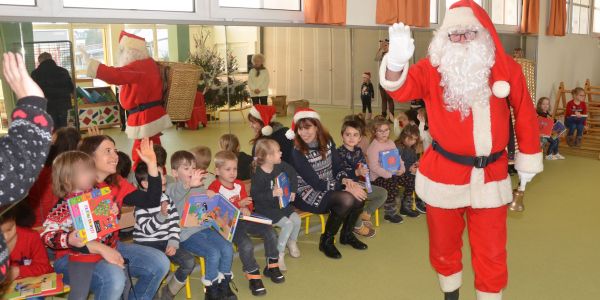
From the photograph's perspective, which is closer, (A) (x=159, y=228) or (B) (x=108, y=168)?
(B) (x=108, y=168)

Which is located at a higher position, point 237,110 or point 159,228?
A: point 237,110

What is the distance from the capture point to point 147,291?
3039 millimetres

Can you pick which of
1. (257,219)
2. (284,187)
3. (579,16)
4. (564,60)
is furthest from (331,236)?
(579,16)

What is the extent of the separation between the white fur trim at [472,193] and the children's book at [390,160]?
1.84 m

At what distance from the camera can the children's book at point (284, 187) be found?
3.81 meters

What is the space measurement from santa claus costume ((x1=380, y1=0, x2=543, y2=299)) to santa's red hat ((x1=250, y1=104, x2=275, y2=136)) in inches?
72.9

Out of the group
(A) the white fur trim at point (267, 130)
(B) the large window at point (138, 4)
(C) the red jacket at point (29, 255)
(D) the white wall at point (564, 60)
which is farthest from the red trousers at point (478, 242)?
(D) the white wall at point (564, 60)

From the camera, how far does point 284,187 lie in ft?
12.6

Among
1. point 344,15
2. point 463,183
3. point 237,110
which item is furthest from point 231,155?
point 344,15

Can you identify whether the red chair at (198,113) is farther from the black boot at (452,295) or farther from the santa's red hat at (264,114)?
the black boot at (452,295)

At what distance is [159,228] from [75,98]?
1116mm

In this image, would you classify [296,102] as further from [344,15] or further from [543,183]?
[543,183]

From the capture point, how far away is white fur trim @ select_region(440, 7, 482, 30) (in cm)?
282

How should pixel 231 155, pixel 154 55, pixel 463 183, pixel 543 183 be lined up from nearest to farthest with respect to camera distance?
pixel 463 183 → pixel 231 155 → pixel 154 55 → pixel 543 183
